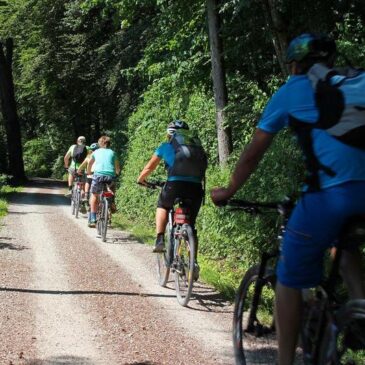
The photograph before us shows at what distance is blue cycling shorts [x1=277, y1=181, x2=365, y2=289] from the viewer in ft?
9.12

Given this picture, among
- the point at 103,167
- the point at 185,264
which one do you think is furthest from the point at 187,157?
the point at 103,167

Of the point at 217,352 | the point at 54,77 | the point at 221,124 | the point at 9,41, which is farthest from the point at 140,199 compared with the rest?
the point at 9,41

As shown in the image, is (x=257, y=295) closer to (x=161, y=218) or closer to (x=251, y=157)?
(x=251, y=157)

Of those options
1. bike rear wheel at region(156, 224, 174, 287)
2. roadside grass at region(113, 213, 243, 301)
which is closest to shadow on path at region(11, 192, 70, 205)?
roadside grass at region(113, 213, 243, 301)

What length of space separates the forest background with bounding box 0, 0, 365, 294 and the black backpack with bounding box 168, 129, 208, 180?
1.19 m

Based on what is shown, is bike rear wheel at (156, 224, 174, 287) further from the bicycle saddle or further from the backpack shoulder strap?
the backpack shoulder strap

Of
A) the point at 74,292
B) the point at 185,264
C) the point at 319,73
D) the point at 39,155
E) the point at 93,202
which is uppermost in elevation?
the point at 319,73

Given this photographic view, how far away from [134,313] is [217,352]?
1.46 meters

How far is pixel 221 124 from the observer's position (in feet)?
36.6

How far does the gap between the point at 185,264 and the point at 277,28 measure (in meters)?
4.63

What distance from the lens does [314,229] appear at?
112 inches

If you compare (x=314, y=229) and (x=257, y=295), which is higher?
(x=314, y=229)

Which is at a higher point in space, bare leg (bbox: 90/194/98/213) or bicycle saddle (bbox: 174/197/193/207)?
bicycle saddle (bbox: 174/197/193/207)

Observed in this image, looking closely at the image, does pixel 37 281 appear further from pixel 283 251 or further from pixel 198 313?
pixel 283 251
